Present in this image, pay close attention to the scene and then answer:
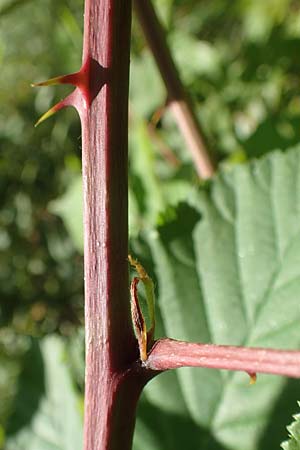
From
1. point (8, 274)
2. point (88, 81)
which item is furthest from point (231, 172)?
point (8, 274)

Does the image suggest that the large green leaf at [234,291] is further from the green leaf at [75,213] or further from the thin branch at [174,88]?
the green leaf at [75,213]

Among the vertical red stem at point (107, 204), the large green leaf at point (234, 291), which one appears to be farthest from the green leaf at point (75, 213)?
the vertical red stem at point (107, 204)

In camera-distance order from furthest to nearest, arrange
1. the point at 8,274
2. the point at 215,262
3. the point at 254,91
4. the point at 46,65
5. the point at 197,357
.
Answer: the point at 46,65 → the point at 8,274 → the point at 254,91 → the point at 215,262 → the point at 197,357

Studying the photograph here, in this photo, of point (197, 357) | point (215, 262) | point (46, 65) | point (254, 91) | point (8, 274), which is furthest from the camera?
point (46, 65)

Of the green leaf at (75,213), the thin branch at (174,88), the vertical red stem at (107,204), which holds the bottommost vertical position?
the vertical red stem at (107,204)

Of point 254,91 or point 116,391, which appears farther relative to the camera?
point 254,91

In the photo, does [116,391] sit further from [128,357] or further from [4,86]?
[4,86]

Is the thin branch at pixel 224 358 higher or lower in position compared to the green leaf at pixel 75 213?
lower
